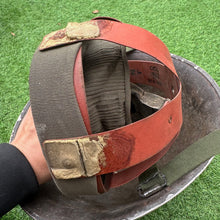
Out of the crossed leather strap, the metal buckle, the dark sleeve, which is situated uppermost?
the crossed leather strap

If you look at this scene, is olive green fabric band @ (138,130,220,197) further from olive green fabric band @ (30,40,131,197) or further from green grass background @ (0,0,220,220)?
green grass background @ (0,0,220,220)

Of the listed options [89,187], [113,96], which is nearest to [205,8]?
[113,96]

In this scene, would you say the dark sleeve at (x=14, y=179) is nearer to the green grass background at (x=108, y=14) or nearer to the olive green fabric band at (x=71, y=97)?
the olive green fabric band at (x=71, y=97)

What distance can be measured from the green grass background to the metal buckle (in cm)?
37

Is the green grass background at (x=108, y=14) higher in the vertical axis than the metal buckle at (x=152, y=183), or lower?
higher

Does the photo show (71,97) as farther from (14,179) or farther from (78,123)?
(14,179)

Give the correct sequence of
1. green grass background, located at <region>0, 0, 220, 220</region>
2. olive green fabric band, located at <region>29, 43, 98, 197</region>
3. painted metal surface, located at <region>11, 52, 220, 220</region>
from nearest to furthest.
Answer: olive green fabric band, located at <region>29, 43, 98, 197</region> → painted metal surface, located at <region>11, 52, 220, 220</region> → green grass background, located at <region>0, 0, 220, 220</region>

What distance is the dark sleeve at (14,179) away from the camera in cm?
74

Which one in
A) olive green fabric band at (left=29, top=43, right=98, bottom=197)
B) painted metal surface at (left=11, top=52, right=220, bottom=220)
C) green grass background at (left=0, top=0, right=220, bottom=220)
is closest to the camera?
olive green fabric band at (left=29, top=43, right=98, bottom=197)

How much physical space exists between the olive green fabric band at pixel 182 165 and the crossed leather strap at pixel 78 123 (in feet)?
0.32

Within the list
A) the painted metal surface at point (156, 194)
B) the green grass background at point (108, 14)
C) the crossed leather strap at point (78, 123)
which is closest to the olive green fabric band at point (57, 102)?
the crossed leather strap at point (78, 123)

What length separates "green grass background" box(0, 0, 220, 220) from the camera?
1399 millimetres

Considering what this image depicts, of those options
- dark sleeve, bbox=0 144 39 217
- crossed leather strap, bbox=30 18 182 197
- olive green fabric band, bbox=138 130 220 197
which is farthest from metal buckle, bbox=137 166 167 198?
dark sleeve, bbox=0 144 39 217

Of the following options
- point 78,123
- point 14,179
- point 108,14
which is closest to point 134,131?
point 78,123
